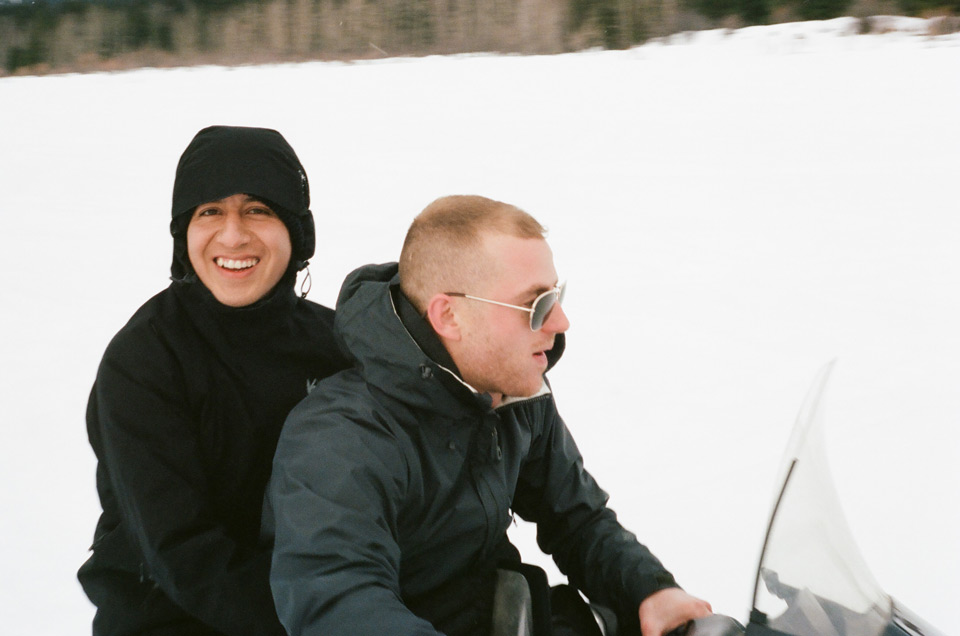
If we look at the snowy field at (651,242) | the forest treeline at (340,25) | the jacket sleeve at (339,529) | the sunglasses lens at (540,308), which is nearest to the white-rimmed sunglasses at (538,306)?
the sunglasses lens at (540,308)

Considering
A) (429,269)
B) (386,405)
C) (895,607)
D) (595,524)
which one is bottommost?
(595,524)

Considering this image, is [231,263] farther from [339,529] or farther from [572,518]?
[572,518]

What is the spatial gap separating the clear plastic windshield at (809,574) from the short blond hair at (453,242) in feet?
2.04

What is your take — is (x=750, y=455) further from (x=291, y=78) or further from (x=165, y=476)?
(x=291, y=78)

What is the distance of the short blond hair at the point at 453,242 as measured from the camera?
1600 mm

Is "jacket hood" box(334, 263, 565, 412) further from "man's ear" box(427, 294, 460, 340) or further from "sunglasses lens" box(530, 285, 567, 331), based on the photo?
"sunglasses lens" box(530, 285, 567, 331)

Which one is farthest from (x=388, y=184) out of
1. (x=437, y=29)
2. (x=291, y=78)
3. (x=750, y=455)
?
(x=750, y=455)

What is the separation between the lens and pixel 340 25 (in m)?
7.10

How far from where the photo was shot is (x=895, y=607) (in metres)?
1.22

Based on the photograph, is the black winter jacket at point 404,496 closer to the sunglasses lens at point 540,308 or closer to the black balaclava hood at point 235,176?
the sunglasses lens at point 540,308

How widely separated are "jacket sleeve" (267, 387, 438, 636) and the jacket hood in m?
0.08

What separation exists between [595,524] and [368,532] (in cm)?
68

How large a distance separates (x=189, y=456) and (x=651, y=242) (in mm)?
4296

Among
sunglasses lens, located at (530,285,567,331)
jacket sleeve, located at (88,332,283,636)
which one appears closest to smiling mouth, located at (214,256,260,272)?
jacket sleeve, located at (88,332,283,636)
